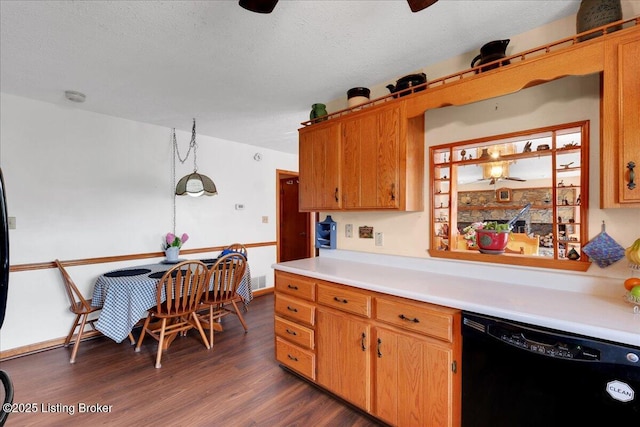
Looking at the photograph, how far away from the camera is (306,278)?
2.13m

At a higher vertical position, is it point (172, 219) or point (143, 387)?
point (172, 219)

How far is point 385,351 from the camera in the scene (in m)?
1.69

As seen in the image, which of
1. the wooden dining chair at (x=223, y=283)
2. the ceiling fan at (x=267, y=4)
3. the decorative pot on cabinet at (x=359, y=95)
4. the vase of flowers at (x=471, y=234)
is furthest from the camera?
the wooden dining chair at (x=223, y=283)

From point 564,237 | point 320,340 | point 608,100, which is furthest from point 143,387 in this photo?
point 608,100

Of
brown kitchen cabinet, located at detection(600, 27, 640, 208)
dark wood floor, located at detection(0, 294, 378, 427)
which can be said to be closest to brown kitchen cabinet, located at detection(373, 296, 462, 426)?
dark wood floor, located at detection(0, 294, 378, 427)

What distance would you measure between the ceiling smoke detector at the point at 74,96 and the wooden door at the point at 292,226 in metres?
3.12

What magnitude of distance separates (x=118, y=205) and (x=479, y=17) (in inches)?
146

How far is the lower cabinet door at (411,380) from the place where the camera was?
1.46 m

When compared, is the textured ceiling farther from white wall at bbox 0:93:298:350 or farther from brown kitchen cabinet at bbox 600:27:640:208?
brown kitchen cabinet at bbox 600:27:640:208

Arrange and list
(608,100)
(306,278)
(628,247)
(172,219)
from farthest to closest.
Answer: (172,219) < (306,278) < (628,247) < (608,100)

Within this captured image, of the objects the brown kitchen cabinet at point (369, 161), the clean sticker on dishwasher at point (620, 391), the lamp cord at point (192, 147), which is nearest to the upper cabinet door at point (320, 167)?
the brown kitchen cabinet at point (369, 161)

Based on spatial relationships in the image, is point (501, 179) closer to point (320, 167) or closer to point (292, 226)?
point (320, 167)

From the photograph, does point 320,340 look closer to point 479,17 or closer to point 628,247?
point 628,247

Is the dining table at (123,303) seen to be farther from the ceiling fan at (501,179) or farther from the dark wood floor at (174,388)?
the ceiling fan at (501,179)
